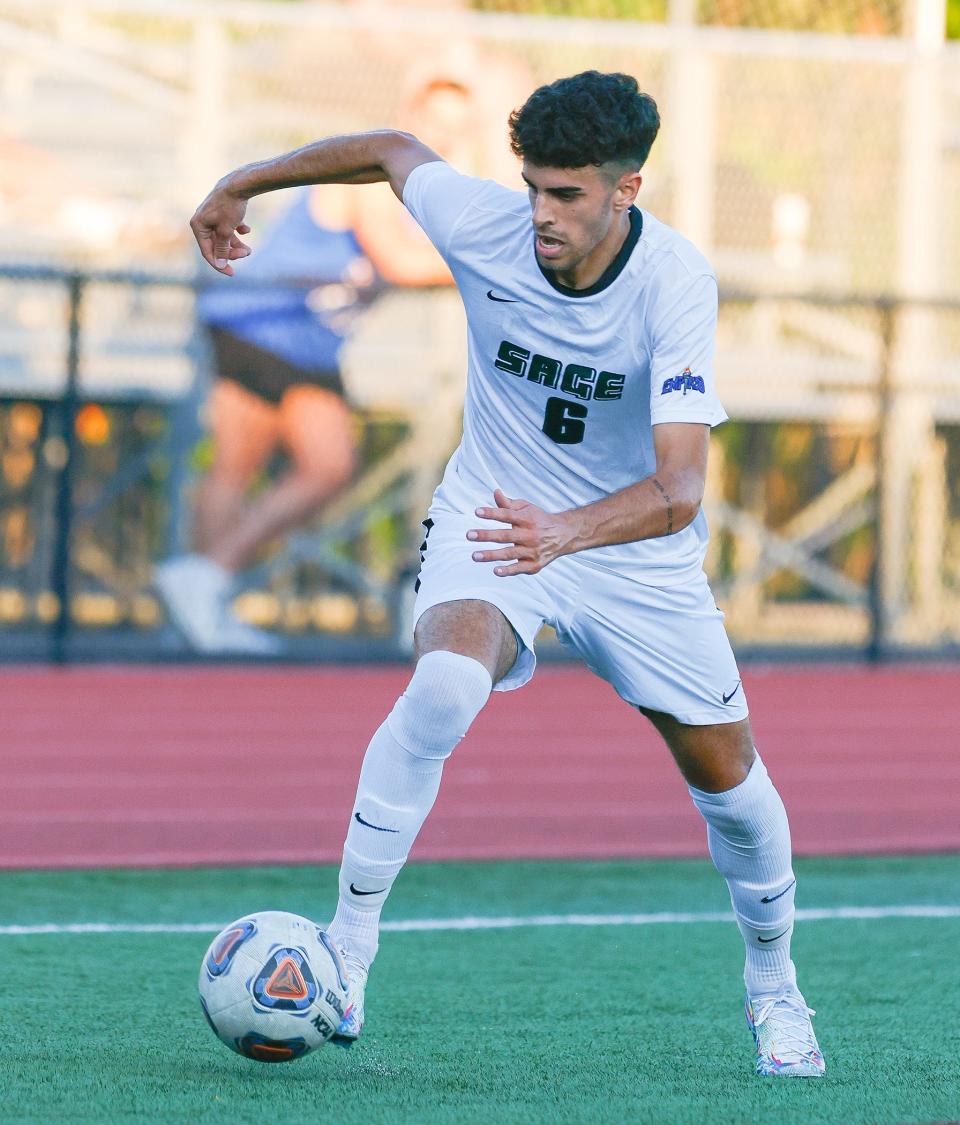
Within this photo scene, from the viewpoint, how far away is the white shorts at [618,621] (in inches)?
170

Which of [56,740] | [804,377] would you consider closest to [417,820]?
Result: [56,740]

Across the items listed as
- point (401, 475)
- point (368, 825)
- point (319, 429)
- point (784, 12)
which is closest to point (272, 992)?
point (368, 825)

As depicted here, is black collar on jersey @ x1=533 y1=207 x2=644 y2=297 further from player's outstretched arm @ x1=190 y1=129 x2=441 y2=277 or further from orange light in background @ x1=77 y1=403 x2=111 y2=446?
orange light in background @ x1=77 y1=403 x2=111 y2=446

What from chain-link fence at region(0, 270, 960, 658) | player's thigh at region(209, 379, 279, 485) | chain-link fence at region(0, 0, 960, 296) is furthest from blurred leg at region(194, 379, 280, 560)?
chain-link fence at region(0, 0, 960, 296)

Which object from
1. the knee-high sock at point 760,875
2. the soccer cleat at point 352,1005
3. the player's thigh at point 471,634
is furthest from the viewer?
the knee-high sock at point 760,875

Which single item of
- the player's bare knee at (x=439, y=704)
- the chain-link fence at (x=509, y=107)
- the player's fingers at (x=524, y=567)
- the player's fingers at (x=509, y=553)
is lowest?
the player's bare knee at (x=439, y=704)

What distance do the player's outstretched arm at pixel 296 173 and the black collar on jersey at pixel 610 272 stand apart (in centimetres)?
48

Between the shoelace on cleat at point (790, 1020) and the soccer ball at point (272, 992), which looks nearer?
the soccer ball at point (272, 992)

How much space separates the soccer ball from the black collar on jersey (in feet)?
4.70

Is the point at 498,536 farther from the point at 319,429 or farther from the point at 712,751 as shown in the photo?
the point at 319,429

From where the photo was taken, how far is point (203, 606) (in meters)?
12.6

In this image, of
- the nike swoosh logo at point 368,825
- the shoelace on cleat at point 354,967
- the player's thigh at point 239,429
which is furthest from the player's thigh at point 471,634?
the player's thigh at point 239,429

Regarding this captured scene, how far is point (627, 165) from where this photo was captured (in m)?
4.09

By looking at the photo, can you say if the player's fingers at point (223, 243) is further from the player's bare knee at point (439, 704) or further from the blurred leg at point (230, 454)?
the blurred leg at point (230, 454)
